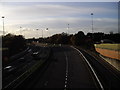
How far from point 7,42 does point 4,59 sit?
30.9m

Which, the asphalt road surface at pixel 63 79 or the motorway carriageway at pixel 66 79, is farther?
the asphalt road surface at pixel 63 79

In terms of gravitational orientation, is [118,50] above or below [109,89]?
above

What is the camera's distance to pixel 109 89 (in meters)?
32.4

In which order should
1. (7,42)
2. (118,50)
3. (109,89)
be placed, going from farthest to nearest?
1. (7,42)
2. (118,50)
3. (109,89)

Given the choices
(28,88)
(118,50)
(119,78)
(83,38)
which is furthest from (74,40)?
(28,88)

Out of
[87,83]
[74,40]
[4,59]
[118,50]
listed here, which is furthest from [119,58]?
[74,40]

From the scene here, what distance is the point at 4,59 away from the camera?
69.1 metres

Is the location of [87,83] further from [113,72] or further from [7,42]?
[7,42]

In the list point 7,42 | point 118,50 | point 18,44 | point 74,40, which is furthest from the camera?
point 74,40

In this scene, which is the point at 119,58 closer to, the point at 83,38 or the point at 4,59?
the point at 4,59

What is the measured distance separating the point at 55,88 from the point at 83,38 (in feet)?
483

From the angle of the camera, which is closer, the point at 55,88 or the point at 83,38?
the point at 55,88

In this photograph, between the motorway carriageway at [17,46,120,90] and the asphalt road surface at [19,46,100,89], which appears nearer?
the motorway carriageway at [17,46,120,90]

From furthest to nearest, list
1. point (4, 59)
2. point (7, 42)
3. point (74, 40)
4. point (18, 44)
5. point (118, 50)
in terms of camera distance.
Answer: point (74, 40) < point (18, 44) < point (7, 42) < point (4, 59) < point (118, 50)
